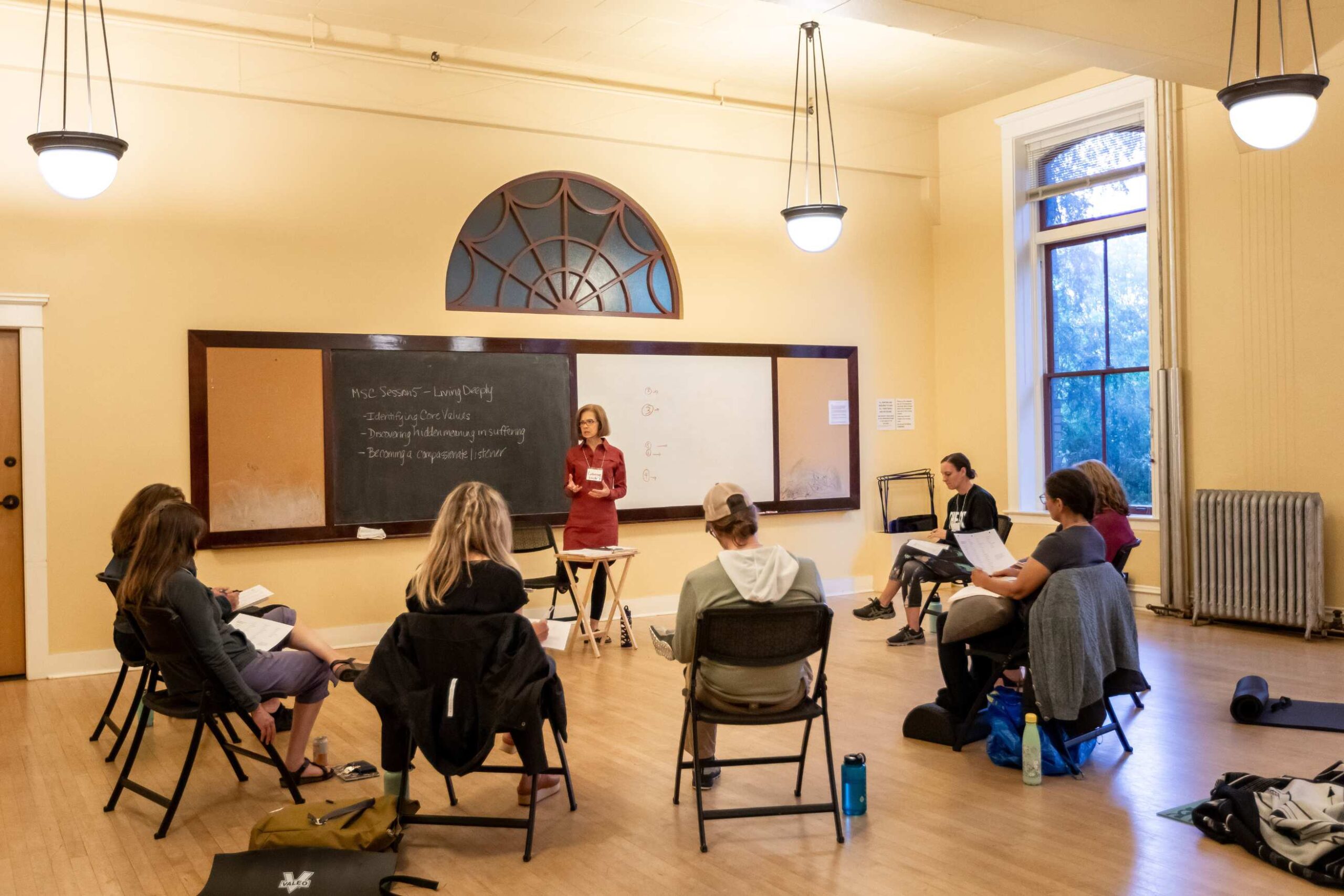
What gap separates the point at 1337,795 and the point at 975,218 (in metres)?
6.73

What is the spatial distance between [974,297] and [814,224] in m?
2.72

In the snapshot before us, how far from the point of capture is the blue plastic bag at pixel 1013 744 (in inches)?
167

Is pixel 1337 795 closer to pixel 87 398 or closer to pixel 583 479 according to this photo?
pixel 583 479

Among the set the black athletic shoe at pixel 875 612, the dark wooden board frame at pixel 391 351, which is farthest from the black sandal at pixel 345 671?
the black athletic shoe at pixel 875 612

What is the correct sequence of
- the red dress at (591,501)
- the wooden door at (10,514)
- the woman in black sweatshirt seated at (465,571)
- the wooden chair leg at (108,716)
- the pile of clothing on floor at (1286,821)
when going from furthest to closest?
the red dress at (591,501) < the wooden door at (10,514) < the wooden chair leg at (108,716) < the woman in black sweatshirt seated at (465,571) < the pile of clothing on floor at (1286,821)

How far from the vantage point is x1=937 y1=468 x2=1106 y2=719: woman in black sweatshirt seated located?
13.7 feet

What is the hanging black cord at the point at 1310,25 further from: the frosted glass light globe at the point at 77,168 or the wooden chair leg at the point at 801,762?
the frosted glass light globe at the point at 77,168

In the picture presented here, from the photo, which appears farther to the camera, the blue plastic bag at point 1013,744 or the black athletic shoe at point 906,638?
the black athletic shoe at point 906,638

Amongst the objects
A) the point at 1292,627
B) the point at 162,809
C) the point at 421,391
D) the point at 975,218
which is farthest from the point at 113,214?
the point at 1292,627

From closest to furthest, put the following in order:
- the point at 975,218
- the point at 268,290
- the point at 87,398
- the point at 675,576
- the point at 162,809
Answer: the point at 162,809 → the point at 87,398 → the point at 268,290 → the point at 675,576 → the point at 975,218

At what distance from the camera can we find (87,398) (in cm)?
661

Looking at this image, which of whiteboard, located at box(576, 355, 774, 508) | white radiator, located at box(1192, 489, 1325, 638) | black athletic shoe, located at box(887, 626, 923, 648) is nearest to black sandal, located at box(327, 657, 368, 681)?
black athletic shoe, located at box(887, 626, 923, 648)

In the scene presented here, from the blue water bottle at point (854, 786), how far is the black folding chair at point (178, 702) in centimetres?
197

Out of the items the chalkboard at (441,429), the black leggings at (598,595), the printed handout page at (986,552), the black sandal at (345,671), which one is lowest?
the black leggings at (598,595)
